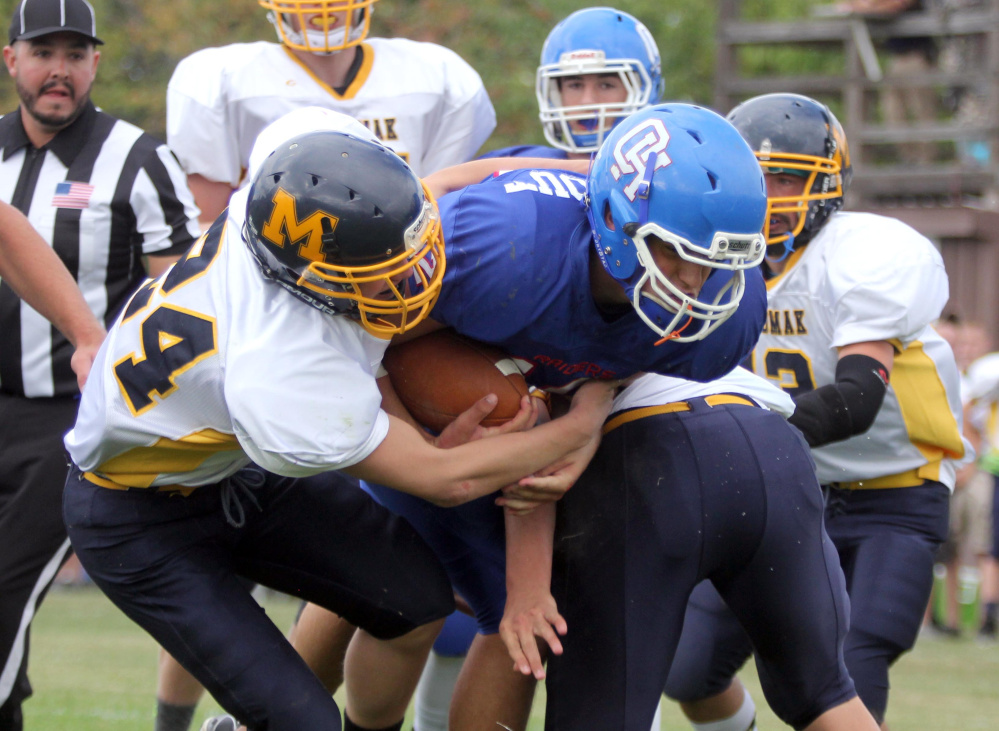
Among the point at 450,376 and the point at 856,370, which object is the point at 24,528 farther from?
the point at 856,370

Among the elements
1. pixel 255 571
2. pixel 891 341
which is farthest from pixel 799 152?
pixel 255 571

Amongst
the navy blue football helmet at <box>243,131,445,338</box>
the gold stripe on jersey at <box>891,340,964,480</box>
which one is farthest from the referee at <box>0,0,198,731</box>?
the gold stripe on jersey at <box>891,340,964,480</box>

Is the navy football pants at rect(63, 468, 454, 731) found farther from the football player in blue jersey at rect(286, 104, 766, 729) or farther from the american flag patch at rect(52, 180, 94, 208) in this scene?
the american flag patch at rect(52, 180, 94, 208)

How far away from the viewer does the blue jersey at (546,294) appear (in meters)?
2.71

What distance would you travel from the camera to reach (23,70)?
13.2ft

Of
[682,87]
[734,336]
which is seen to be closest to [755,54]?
[682,87]

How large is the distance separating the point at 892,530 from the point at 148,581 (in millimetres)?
2155

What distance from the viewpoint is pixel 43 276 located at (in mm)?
3424

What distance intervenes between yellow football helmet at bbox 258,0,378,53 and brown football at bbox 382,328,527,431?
5.24 ft

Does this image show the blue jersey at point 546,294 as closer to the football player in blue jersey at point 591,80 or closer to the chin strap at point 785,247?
the chin strap at point 785,247

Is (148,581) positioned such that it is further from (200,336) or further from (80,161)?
(80,161)

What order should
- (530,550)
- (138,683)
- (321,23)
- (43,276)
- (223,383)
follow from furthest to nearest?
(138,683) < (321,23) < (43,276) < (530,550) < (223,383)

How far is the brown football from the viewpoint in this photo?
9.54 feet

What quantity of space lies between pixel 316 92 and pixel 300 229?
6.05 feet
